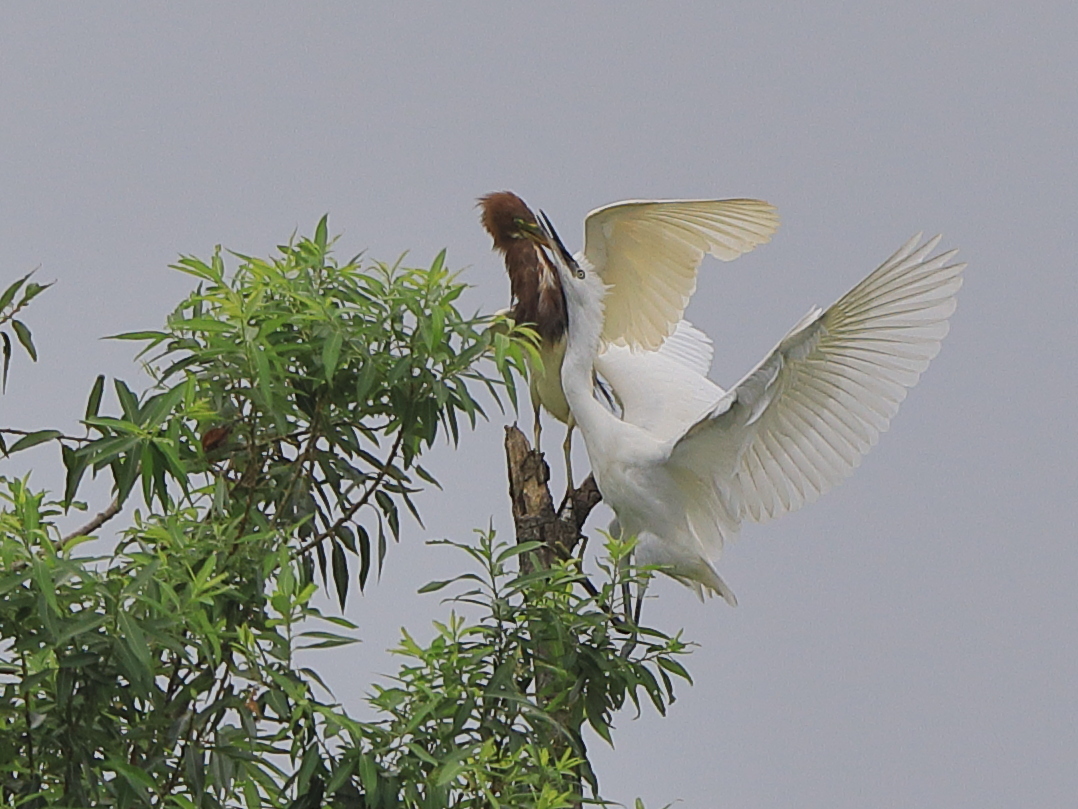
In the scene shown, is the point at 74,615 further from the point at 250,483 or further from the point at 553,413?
the point at 553,413

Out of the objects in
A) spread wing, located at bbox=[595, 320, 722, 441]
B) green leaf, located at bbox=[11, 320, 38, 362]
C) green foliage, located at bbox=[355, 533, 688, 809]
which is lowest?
green foliage, located at bbox=[355, 533, 688, 809]

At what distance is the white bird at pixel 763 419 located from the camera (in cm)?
294

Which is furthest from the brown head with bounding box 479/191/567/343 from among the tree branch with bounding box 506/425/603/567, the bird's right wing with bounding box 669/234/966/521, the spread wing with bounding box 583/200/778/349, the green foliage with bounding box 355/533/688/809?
the green foliage with bounding box 355/533/688/809

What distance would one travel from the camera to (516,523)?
3574 millimetres

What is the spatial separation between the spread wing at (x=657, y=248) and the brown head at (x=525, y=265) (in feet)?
0.47

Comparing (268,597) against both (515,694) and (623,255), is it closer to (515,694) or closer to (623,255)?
(515,694)

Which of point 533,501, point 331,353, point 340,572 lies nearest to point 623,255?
point 533,501

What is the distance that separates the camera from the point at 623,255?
13.5 feet

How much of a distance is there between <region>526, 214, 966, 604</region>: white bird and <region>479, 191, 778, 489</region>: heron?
18cm

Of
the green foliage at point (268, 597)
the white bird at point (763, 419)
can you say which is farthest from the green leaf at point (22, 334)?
the white bird at point (763, 419)

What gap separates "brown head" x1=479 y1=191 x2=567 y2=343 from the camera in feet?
13.1

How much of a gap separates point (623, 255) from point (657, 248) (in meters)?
0.09

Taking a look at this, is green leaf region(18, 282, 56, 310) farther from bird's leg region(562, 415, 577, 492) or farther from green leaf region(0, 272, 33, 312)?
bird's leg region(562, 415, 577, 492)

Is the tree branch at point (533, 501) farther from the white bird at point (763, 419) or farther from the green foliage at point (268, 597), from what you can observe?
the green foliage at point (268, 597)
